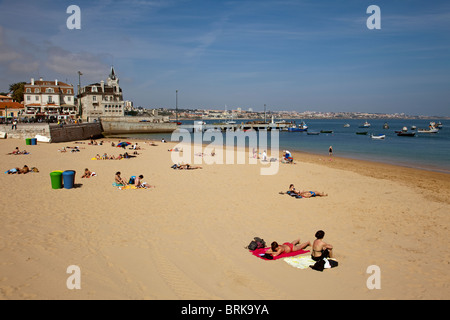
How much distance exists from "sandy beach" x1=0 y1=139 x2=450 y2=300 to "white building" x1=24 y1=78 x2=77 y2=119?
4797cm

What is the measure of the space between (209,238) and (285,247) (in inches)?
78.6

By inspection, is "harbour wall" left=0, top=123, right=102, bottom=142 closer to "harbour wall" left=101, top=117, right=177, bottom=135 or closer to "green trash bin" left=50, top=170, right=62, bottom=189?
"harbour wall" left=101, top=117, right=177, bottom=135

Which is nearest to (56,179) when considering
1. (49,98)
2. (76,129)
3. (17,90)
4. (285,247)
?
(285,247)

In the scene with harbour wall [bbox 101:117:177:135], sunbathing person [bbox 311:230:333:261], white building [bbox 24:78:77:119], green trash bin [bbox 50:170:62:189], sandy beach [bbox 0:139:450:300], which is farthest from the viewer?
harbour wall [bbox 101:117:177:135]

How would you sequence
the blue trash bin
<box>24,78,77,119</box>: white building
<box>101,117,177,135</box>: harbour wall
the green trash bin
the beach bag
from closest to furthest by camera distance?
the beach bag → the green trash bin → the blue trash bin → <box>24,78,77,119</box>: white building → <box>101,117,177,135</box>: harbour wall

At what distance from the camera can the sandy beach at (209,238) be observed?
17.9 feet

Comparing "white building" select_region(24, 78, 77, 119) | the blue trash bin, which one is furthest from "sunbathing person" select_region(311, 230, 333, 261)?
"white building" select_region(24, 78, 77, 119)

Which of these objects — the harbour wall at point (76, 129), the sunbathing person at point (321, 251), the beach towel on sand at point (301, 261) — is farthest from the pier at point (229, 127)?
the sunbathing person at point (321, 251)

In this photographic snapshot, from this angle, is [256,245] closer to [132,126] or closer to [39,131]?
[39,131]

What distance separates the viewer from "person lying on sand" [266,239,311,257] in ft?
22.1

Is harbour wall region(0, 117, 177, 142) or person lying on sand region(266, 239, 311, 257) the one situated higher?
harbour wall region(0, 117, 177, 142)

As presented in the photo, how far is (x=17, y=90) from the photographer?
7019 centimetres

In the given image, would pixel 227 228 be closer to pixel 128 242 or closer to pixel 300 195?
pixel 128 242
